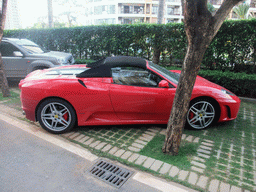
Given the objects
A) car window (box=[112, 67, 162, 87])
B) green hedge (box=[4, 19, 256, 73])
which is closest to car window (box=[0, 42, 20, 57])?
green hedge (box=[4, 19, 256, 73])

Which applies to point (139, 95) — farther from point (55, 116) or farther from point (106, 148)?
point (55, 116)

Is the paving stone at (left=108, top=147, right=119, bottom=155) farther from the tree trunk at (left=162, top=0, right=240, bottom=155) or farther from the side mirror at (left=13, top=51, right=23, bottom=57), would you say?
the side mirror at (left=13, top=51, right=23, bottom=57)

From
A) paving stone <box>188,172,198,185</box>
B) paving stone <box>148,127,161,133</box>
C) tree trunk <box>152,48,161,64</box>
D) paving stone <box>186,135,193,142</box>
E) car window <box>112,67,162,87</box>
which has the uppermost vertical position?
tree trunk <box>152,48,161,64</box>

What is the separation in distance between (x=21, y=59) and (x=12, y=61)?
370 millimetres

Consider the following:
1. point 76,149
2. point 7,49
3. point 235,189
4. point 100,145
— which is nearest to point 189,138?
point 235,189

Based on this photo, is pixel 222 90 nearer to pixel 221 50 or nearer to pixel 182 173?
pixel 182 173

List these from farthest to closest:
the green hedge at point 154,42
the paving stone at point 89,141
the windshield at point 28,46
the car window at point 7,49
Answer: the windshield at point 28,46 < the car window at point 7,49 < the green hedge at point 154,42 < the paving stone at point 89,141

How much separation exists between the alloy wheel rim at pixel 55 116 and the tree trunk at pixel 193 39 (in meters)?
2.06

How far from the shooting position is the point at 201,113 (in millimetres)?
4113

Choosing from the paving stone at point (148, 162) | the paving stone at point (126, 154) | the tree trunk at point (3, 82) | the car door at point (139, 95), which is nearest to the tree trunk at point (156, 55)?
the car door at point (139, 95)

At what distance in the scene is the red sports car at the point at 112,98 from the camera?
12.6 feet

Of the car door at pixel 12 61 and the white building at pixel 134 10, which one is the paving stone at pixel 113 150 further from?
the white building at pixel 134 10

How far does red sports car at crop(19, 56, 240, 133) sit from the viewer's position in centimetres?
385

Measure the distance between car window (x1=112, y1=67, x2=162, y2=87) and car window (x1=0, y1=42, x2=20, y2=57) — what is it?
5.57 metres
